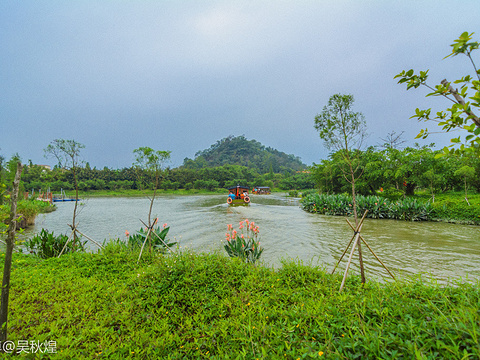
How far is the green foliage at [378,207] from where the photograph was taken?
10125 mm

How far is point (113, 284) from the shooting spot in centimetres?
310

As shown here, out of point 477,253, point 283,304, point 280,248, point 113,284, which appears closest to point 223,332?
point 283,304

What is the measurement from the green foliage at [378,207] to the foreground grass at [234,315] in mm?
6856

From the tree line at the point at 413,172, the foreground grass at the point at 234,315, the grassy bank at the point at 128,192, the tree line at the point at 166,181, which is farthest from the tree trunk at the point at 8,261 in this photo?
the grassy bank at the point at 128,192

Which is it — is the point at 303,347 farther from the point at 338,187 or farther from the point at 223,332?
the point at 338,187

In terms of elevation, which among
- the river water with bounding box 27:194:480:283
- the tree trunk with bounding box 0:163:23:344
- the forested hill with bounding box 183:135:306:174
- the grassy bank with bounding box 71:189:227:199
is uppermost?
the forested hill with bounding box 183:135:306:174

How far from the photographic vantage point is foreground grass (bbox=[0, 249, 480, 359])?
1.46 m

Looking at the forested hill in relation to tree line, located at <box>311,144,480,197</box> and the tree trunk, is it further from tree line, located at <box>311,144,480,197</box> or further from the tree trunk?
the tree trunk

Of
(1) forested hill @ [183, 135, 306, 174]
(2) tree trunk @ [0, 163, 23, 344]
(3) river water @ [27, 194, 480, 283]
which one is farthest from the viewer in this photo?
(1) forested hill @ [183, 135, 306, 174]

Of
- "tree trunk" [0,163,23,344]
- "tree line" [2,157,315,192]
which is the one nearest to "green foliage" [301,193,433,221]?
"tree trunk" [0,163,23,344]

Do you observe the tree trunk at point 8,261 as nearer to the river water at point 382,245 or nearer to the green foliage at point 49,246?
the green foliage at point 49,246

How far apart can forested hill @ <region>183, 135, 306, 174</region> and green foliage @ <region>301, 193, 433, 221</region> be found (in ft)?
219

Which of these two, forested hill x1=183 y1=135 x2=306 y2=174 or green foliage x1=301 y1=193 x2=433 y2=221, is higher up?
forested hill x1=183 y1=135 x2=306 y2=174

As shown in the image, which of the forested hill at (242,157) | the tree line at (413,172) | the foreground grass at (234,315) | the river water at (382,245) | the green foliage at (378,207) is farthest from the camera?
the forested hill at (242,157)
